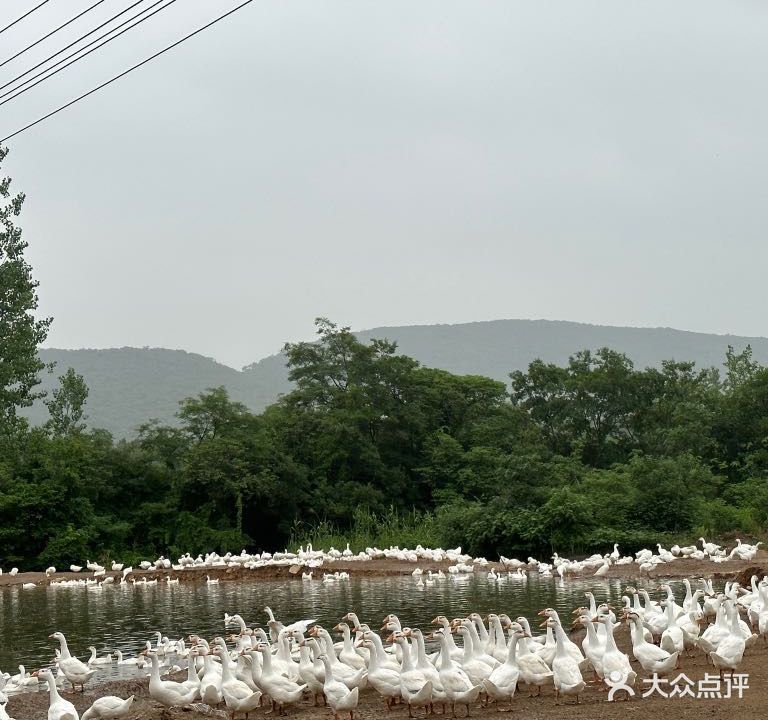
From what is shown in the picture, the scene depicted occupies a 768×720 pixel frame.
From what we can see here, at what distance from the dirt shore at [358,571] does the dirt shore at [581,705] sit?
14194 mm

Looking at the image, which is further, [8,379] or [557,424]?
[557,424]

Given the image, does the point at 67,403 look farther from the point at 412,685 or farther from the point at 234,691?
the point at 412,685

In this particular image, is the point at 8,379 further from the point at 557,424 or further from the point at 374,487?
the point at 557,424

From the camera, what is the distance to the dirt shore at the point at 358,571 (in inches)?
1118

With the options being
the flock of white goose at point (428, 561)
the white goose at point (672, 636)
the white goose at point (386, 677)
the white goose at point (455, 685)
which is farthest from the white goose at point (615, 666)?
the flock of white goose at point (428, 561)

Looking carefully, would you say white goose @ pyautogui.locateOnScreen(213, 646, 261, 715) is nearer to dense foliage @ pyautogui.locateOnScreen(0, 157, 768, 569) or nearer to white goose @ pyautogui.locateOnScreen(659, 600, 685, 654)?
white goose @ pyautogui.locateOnScreen(659, 600, 685, 654)

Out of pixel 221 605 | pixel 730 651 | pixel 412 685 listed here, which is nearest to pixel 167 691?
pixel 412 685

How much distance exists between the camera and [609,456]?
155 feet

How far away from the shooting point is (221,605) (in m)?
26.3

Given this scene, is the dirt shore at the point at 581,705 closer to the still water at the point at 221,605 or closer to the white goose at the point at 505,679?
the white goose at the point at 505,679

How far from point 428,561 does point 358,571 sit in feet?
7.79

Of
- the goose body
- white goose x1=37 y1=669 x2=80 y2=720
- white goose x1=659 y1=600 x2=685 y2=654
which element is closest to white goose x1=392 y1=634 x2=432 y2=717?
the goose body

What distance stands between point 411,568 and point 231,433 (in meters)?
14.3

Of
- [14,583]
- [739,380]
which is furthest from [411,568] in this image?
[739,380]
